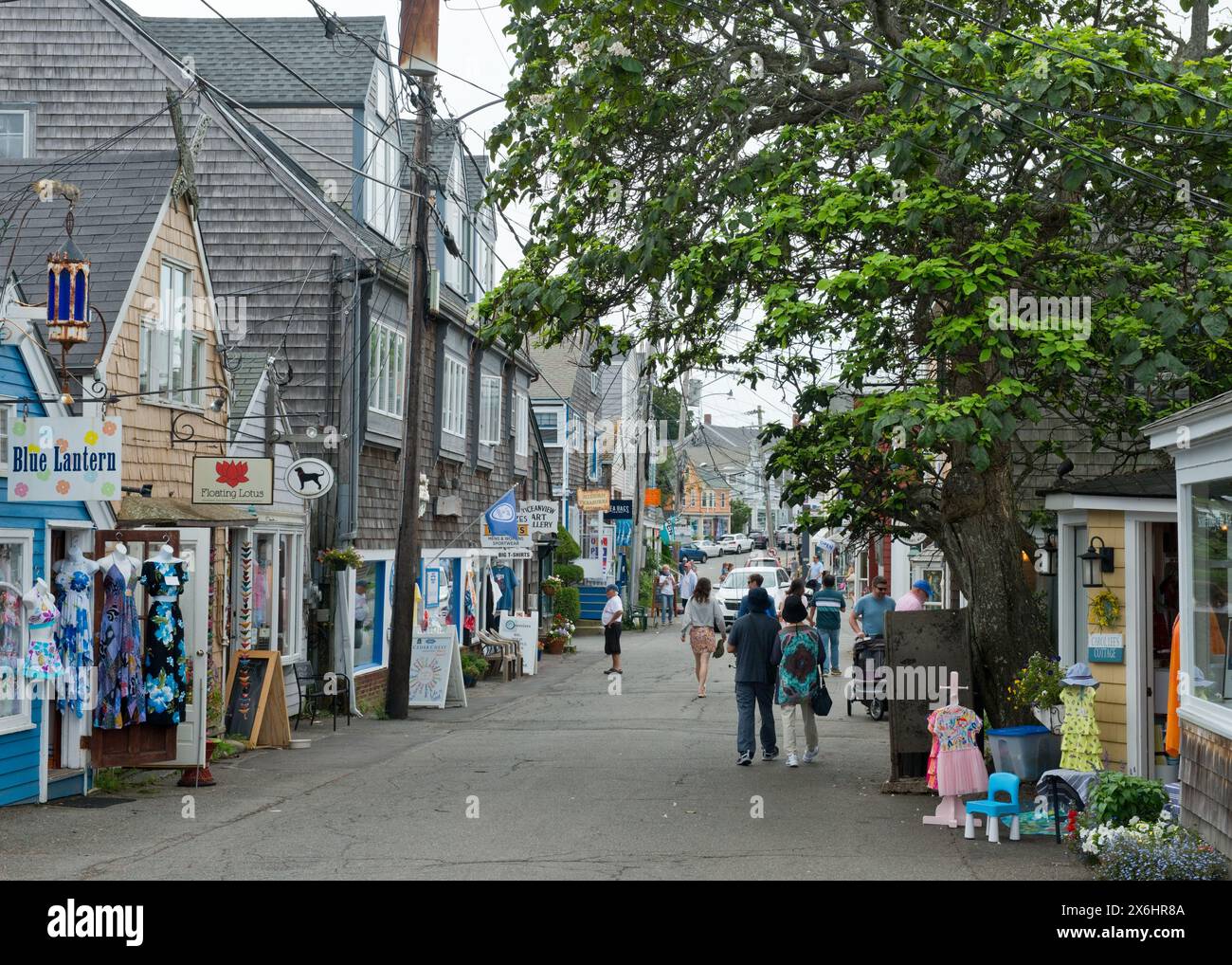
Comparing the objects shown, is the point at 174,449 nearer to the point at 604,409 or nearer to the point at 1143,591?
the point at 1143,591

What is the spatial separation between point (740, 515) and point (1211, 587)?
443ft

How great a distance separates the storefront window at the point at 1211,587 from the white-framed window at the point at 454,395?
17.7 metres

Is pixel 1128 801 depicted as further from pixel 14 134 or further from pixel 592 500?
pixel 592 500

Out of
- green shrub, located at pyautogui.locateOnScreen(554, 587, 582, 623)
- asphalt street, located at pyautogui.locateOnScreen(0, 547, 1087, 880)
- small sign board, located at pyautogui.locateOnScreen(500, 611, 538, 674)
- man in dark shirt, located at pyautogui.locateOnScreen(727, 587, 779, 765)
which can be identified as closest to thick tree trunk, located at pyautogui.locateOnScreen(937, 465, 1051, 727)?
asphalt street, located at pyautogui.locateOnScreen(0, 547, 1087, 880)

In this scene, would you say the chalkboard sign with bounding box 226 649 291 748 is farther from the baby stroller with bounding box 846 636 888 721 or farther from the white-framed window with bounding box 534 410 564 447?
the white-framed window with bounding box 534 410 564 447

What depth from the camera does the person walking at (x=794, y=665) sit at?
1501 cm

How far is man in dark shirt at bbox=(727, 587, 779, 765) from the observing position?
15258mm

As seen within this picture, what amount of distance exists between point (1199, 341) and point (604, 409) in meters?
47.9

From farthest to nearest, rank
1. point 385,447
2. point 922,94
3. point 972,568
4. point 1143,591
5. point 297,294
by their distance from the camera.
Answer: point 385,447, point 297,294, point 972,568, point 1143,591, point 922,94

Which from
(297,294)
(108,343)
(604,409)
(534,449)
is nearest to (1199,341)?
(108,343)

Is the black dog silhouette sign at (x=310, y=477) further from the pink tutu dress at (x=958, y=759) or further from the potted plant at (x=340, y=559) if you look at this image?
the pink tutu dress at (x=958, y=759)

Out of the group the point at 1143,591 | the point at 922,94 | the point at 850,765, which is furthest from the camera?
the point at 850,765

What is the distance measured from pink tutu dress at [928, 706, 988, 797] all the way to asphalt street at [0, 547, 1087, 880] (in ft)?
1.24

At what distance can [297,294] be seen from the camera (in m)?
21.2
